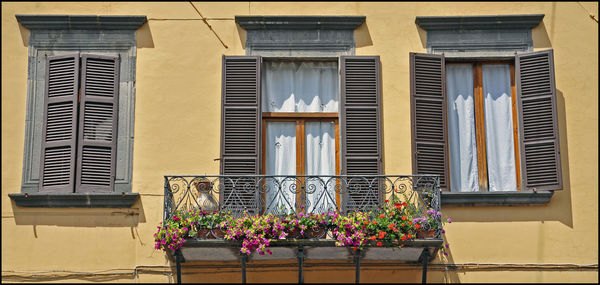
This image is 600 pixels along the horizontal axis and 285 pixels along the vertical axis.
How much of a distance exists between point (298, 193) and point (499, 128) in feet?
8.63

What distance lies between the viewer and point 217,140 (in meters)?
11.8

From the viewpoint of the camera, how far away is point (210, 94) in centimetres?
1198

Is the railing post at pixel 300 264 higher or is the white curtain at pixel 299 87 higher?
the white curtain at pixel 299 87

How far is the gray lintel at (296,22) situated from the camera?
12133 millimetres

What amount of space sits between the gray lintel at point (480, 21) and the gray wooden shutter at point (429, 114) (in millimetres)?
417

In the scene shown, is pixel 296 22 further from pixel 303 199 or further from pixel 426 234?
pixel 426 234

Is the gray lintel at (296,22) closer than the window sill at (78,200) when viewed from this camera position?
No

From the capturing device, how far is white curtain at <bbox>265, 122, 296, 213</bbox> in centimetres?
1169

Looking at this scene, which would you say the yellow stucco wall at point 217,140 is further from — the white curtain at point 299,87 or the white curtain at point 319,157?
the white curtain at point 319,157

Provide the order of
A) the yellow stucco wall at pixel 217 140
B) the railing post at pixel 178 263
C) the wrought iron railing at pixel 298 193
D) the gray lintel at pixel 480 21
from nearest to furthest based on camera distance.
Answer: the railing post at pixel 178 263, the wrought iron railing at pixel 298 193, the yellow stucco wall at pixel 217 140, the gray lintel at pixel 480 21

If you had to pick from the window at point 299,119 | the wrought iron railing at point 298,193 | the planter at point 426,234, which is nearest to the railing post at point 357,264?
the wrought iron railing at point 298,193

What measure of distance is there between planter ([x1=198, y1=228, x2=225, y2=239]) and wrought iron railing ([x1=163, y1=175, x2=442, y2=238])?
1.20 ft

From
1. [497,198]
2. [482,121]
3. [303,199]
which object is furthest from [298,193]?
[482,121]

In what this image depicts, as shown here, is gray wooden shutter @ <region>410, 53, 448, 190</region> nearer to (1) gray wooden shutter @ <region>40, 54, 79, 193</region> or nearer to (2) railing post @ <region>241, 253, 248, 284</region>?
(2) railing post @ <region>241, 253, 248, 284</region>
